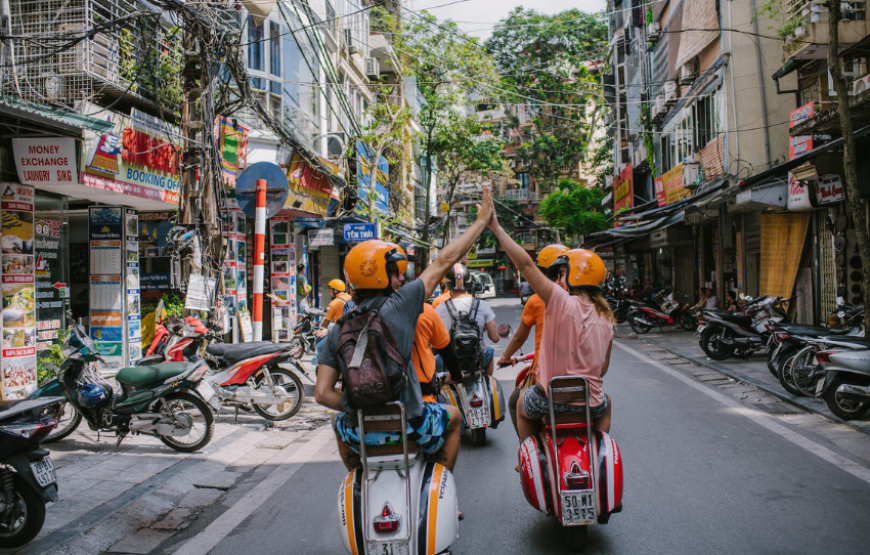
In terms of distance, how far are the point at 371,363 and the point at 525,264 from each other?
1041mm

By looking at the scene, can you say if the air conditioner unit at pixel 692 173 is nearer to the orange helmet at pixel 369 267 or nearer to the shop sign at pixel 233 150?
the shop sign at pixel 233 150

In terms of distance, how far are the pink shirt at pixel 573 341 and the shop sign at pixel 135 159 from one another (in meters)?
6.99

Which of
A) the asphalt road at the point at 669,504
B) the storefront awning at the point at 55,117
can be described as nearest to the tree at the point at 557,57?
the storefront awning at the point at 55,117

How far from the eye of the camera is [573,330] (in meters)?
3.66

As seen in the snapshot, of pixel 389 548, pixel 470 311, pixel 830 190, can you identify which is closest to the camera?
pixel 389 548

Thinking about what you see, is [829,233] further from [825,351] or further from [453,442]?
[453,442]

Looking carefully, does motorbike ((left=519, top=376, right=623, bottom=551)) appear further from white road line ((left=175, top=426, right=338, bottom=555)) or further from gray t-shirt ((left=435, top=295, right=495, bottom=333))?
gray t-shirt ((left=435, top=295, right=495, bottom=333))

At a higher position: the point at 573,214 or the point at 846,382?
the point at 573,214

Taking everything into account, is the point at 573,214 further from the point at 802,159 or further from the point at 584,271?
the point at 584,271

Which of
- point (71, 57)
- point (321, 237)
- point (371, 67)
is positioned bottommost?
point (321, 237)

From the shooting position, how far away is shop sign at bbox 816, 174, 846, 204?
11.6m

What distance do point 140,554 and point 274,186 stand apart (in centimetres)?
583

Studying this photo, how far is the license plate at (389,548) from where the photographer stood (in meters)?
3.00

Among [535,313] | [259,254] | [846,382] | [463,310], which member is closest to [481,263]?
[259,254]
